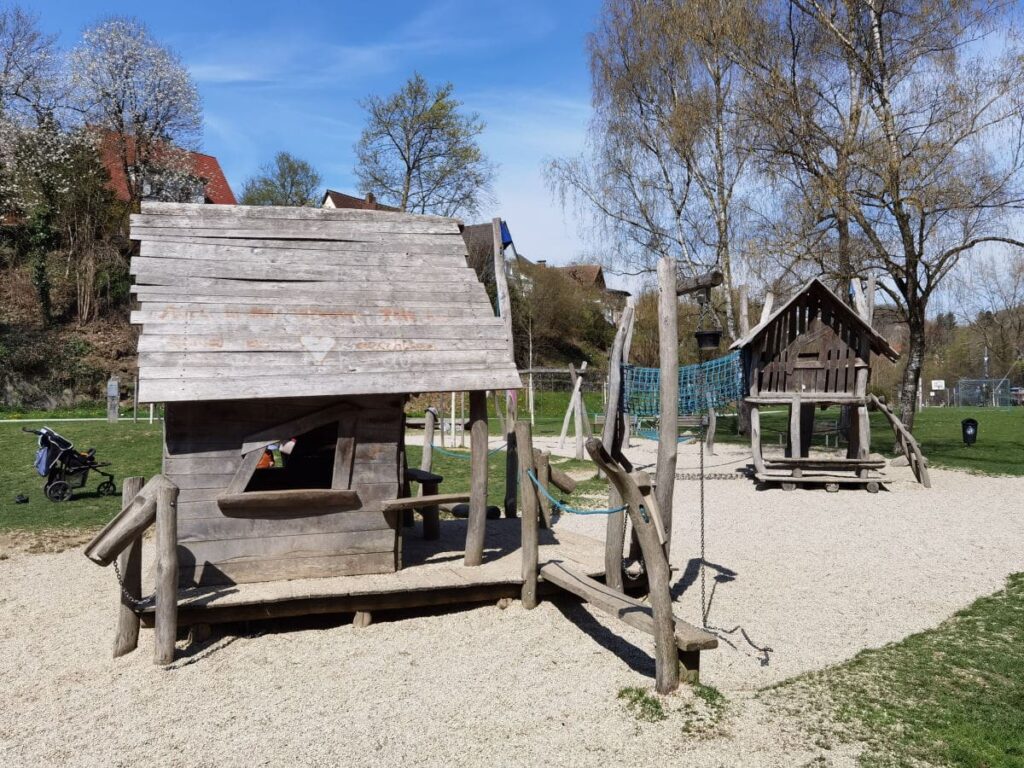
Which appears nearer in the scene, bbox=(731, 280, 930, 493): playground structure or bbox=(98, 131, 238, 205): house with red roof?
bbox=(731, 280, 930, 493): playground structure

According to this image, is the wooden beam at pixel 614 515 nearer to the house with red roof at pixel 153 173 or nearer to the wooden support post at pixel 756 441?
the wooden support post at pixel 756 441

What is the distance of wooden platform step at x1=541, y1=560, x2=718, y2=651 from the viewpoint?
548cm

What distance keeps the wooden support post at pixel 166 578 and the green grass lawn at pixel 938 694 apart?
4.19 m

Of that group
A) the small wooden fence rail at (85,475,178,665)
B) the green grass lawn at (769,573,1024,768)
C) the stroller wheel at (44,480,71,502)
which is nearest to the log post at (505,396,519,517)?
the small wooden fence rail at (85,475,178,665)

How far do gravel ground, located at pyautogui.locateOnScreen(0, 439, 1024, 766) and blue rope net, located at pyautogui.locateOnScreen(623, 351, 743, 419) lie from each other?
26.7ft

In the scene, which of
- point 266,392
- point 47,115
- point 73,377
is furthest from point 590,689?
point 47,115

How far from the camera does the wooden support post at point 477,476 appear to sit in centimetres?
720

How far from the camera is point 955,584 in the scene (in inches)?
328

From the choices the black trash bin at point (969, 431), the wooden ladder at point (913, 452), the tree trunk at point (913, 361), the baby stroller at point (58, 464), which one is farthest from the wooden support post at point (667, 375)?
the black trash bin at point (969, 431)

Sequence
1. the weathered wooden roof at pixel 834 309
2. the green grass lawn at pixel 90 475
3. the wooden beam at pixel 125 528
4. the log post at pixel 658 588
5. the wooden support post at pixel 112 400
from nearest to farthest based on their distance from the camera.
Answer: the log post at pixel 658 588 < the wooden beam at pixel 125 528 < the green grass lawn at pixel 90 475 < the weathered wooden roof at pixel 834 309 < the wooden support post at pixel 112 400

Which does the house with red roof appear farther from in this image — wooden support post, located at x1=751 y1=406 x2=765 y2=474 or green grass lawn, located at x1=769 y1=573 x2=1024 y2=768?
green grass lawn, located at x1=769 y1=573 x2=1024 y2=768

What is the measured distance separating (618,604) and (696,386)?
13070 mm

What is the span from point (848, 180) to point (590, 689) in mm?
15123

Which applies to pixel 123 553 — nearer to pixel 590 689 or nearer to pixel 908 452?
pixel 590 689
